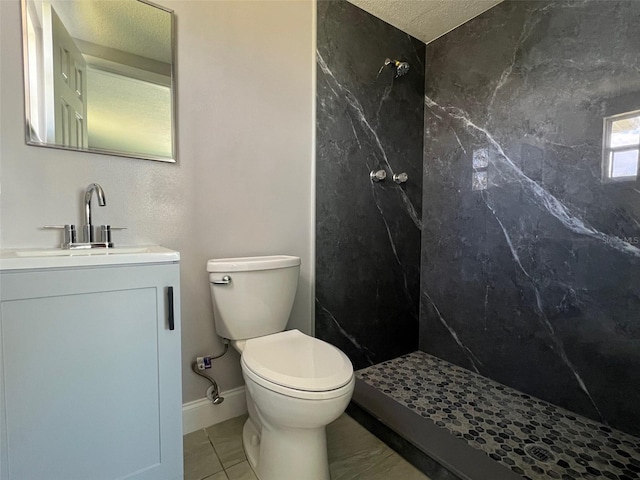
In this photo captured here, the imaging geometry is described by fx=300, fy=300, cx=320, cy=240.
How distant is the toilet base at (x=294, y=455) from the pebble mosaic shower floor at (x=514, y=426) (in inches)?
22.4

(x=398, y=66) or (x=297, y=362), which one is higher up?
(x=398, y=66)

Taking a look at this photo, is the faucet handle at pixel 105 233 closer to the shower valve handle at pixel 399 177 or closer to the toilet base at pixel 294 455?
the toilet base at pixel 294 455

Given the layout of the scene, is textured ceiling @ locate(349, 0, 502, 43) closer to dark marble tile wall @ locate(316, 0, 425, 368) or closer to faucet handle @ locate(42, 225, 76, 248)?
dark marble tile wall @ locate(316, 0, 425, 368)

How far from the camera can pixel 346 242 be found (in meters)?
1.76

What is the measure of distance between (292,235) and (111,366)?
962mm

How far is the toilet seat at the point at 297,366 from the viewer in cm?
90

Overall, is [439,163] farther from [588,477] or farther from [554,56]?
[588,477]

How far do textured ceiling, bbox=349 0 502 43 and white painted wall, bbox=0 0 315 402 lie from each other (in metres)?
0.43

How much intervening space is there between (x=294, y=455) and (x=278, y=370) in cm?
31

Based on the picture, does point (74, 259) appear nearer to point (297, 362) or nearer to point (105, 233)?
point (105, 233)

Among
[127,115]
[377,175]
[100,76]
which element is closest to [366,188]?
[377,175]

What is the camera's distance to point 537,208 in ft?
5.11

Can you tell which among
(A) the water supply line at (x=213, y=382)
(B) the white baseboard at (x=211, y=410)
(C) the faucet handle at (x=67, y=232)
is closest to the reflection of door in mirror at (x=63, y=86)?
(C) the faucet handle at (x=67, y=232)

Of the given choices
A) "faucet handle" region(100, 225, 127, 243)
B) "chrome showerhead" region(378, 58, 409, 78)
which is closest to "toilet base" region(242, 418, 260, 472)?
"faucet handle" region(100, 225, 127, 243)
